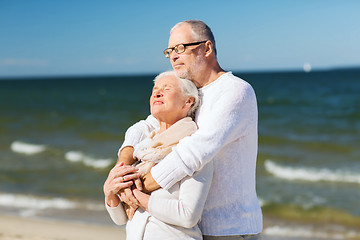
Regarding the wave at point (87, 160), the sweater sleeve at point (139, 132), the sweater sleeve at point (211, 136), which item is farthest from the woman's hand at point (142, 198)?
the wave at point (87, 160)

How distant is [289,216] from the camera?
751 centimetres

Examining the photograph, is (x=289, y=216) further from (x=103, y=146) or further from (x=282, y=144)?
(x=103, y=146)

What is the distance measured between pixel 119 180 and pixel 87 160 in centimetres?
1034

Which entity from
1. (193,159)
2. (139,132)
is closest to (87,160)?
(139,132)

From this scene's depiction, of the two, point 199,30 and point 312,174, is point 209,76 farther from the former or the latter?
point 312,174

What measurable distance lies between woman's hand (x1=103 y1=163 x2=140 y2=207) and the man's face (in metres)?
0.61

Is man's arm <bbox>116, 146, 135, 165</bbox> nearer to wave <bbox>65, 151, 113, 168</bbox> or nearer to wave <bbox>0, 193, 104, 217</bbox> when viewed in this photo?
wave <bbox>0, 193, 104, 217</bbox>

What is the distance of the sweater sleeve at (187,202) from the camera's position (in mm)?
2162

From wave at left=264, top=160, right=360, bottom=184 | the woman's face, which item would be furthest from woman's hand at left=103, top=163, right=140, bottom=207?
wave at left=264, top=160, right=360, bottom=184

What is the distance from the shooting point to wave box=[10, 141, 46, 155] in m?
14.0

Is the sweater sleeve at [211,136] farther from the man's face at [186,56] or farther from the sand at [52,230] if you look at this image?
the sand at [52,230]

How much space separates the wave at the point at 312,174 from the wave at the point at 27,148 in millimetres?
7364

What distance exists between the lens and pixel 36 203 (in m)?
8.11

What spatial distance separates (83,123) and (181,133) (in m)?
20.0
